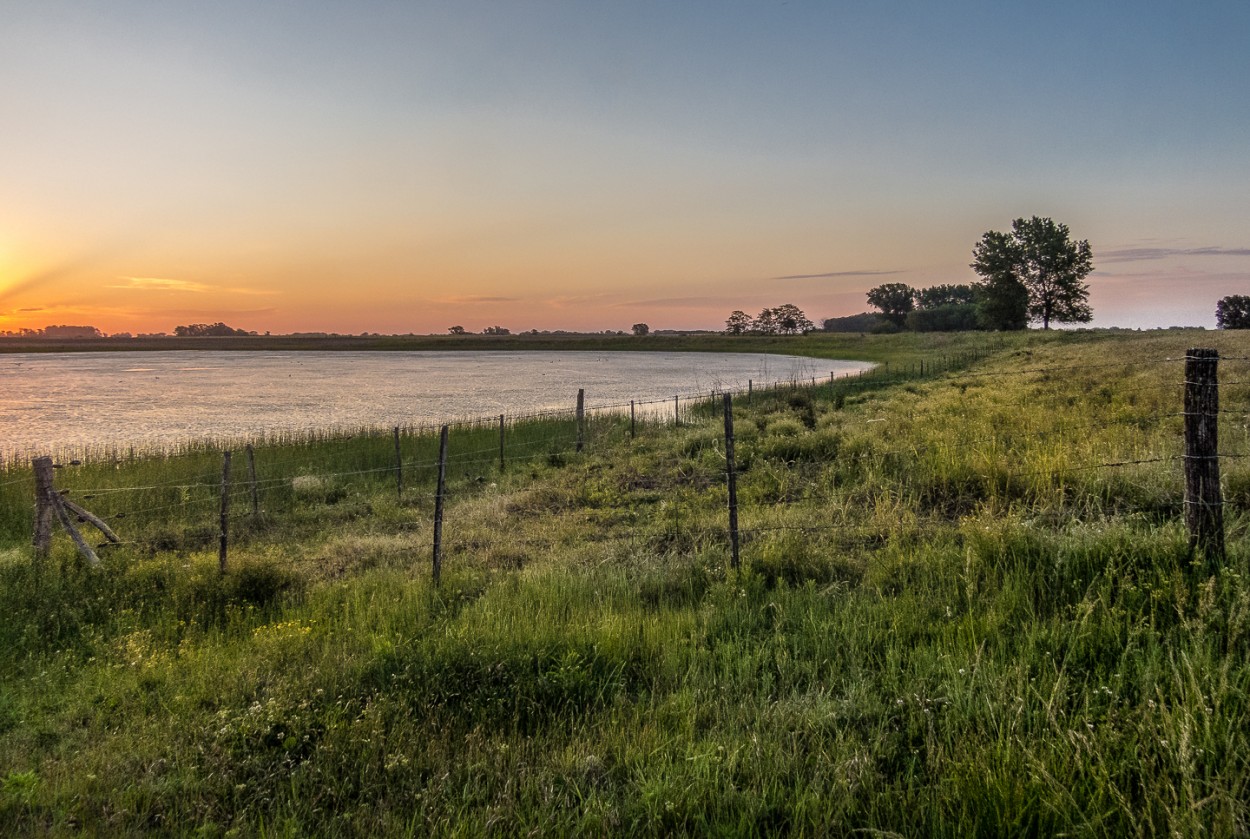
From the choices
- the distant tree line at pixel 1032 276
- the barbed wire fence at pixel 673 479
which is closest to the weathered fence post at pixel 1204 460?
the barbed wire fence at pixel 673 479

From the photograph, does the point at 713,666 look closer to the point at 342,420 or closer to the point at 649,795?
the point at 649,795

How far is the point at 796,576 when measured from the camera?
7.23m

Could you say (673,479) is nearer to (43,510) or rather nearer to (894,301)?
(43,510)

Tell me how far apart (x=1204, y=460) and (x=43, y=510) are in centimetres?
1307

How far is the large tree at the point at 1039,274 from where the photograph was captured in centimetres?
8550

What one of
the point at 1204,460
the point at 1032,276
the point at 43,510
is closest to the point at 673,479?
the point at 1204,460

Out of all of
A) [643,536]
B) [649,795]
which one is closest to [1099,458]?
[643,536]

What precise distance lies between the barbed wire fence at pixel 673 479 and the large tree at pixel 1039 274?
223ft

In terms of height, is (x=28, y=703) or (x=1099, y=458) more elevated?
(x=1099, y=458)

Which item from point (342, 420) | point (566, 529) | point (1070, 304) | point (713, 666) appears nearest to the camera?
point (713, 666)

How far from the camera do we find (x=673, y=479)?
14469 mm

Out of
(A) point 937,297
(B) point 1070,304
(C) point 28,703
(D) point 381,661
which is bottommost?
(C) point 28,703

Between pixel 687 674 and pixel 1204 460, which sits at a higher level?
pixel 1204 460

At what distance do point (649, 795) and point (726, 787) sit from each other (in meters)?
0.41
